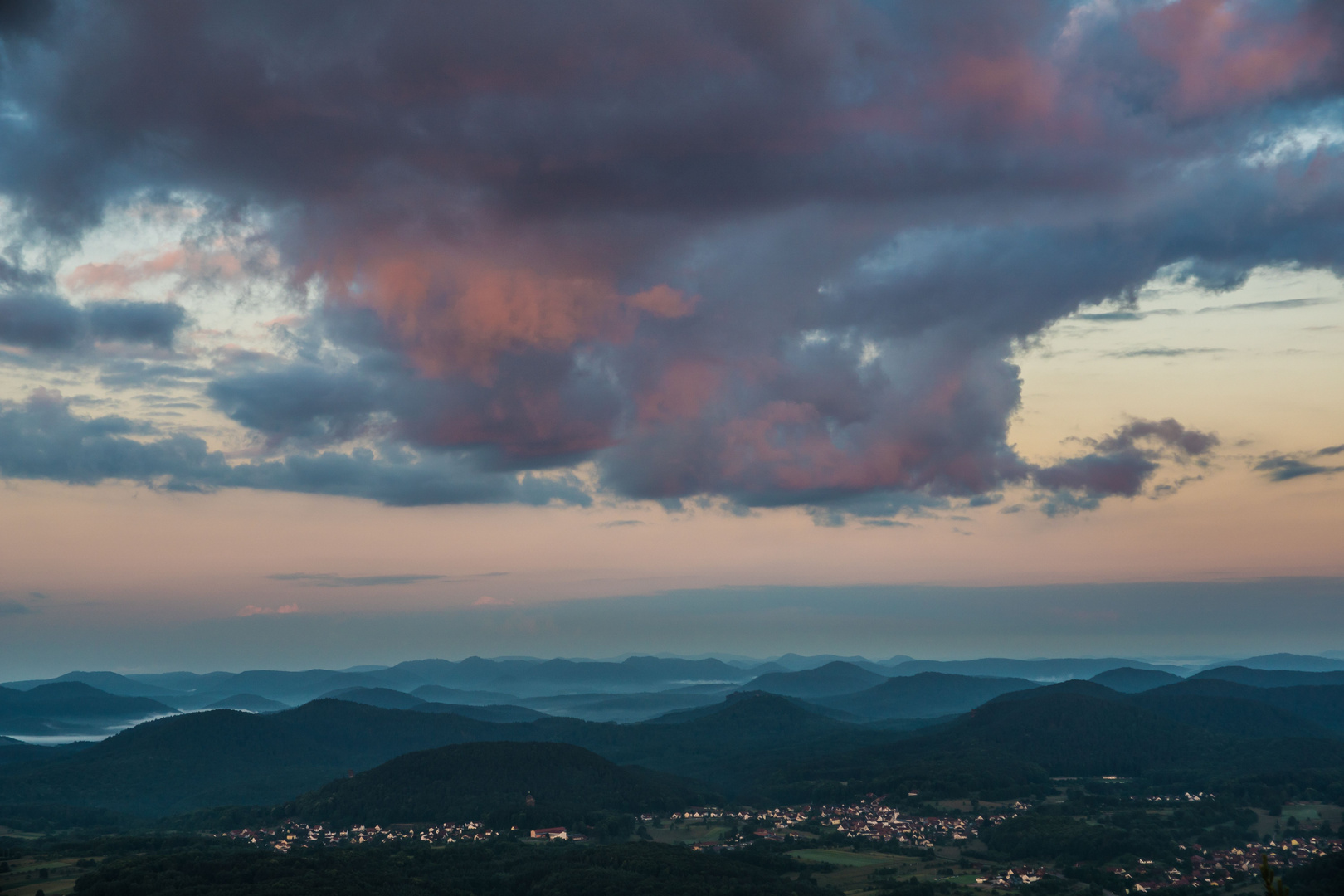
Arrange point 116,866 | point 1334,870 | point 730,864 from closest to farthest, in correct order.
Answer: point 1334,870 < point 116,866 < point 730,864

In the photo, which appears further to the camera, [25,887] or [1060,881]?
[1060,881]

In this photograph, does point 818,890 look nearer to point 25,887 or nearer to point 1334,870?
point 1334,870

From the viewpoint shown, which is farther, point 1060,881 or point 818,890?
point 1060,881

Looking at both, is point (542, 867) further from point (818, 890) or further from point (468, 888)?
point (818, 890)

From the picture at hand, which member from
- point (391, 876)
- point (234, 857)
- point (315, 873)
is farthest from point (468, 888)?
point (234, 857)

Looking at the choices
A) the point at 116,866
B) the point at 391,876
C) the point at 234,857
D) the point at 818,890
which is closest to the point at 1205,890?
the point at 818,890

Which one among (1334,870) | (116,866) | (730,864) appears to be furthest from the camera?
(730,864)

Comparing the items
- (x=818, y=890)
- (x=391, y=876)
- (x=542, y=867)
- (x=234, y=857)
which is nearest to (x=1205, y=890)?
(x=818, y=890)
